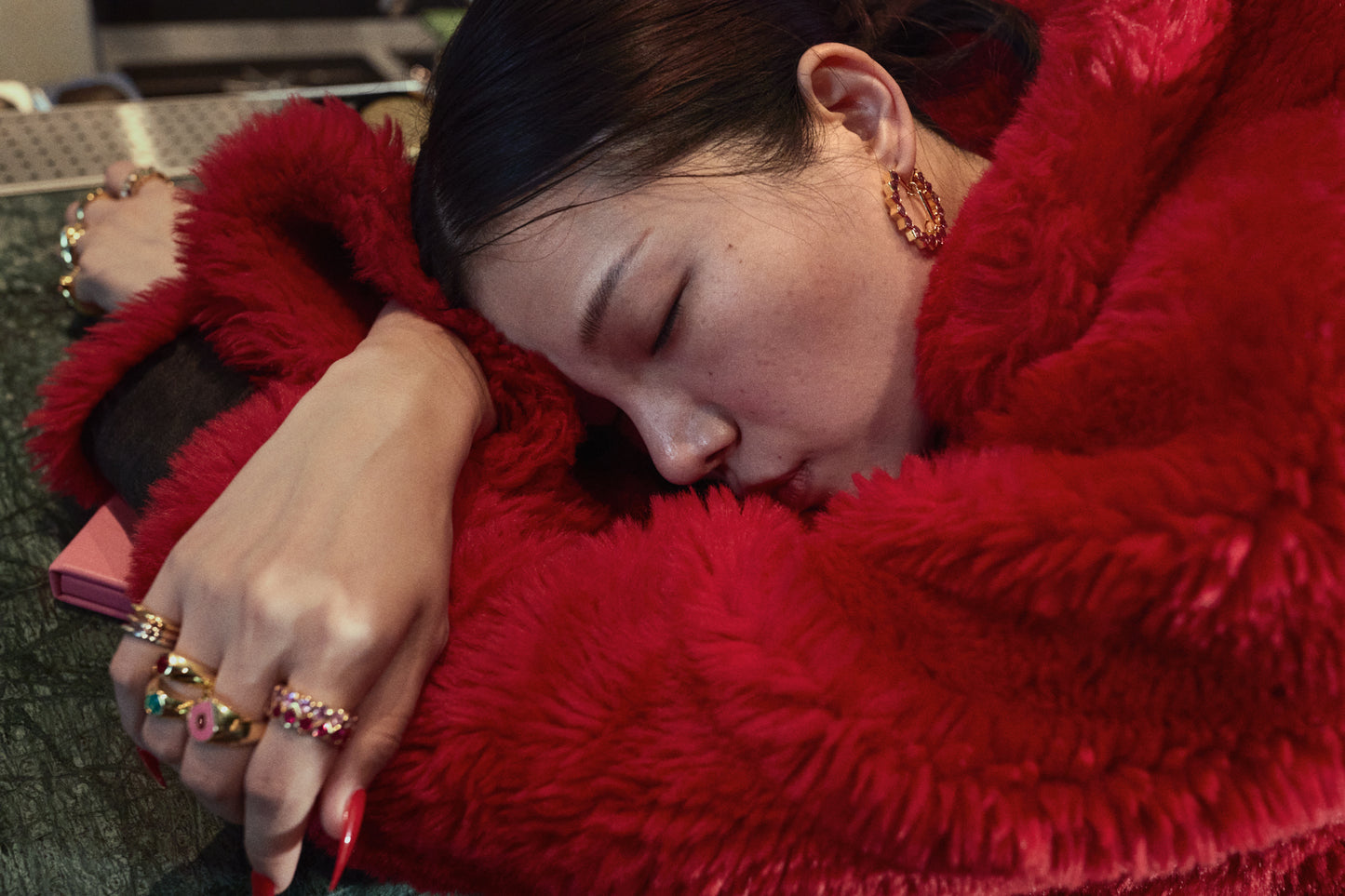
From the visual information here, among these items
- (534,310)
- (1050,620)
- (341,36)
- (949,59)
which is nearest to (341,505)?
(534,310)

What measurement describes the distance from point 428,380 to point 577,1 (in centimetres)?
30

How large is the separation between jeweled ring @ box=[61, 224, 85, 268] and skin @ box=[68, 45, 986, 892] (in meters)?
0.45

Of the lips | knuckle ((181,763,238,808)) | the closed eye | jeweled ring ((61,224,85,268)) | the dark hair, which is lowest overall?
jeweled ring ((61,224,85,268))

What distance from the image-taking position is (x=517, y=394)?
71 centimetres

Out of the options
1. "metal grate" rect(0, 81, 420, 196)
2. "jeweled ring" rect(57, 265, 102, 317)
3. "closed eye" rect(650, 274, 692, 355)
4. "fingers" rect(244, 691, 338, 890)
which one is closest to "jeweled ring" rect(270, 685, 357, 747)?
"fingers" rect(244, 691, 338, 890)

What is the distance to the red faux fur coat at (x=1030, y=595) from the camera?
42 cm

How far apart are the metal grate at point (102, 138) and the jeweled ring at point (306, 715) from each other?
2.71 ft

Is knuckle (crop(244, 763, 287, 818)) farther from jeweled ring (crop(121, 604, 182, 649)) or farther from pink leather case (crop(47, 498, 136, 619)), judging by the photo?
pink leather case (crop(47, 498, 136, 619))

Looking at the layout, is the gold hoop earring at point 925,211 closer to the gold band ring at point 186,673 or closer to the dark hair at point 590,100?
the dark hair at point 590,100

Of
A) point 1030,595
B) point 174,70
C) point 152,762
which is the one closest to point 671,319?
point 1030,595

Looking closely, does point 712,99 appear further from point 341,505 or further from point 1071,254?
point 341,505

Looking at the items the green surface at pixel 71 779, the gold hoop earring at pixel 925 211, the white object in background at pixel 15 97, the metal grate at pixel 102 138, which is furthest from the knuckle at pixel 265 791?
the white object in background at pixel 15 97

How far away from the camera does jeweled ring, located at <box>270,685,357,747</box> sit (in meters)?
0.44

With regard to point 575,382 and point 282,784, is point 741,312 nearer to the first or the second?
point 575,382
